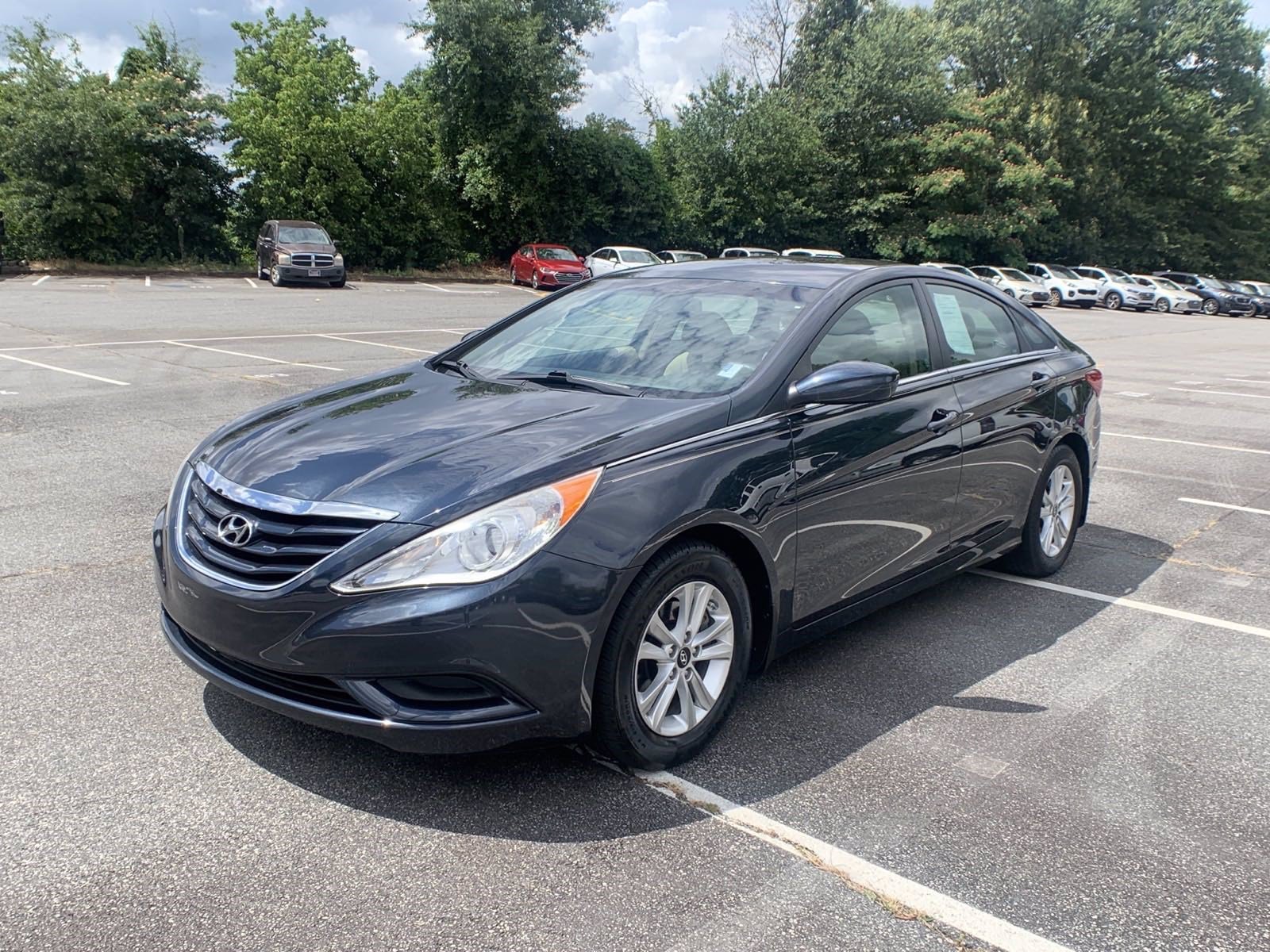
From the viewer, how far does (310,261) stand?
2934 centimetres

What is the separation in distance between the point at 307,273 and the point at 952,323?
27.2 meters

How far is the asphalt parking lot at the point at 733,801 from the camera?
260 centimetres

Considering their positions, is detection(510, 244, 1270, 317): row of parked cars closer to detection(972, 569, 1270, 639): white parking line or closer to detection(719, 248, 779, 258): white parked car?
detection(719, 248, 779, 258): white parked car

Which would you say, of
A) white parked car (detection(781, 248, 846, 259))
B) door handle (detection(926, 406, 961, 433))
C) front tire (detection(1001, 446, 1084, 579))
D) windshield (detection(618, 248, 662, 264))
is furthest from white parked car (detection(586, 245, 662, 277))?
door handle (detection(926, 406, 961, 433))

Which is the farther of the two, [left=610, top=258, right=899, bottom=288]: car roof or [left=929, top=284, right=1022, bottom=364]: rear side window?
[left=929, top=284, right=1022, bottom=364]: rear side window

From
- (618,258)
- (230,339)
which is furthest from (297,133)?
(230,339)

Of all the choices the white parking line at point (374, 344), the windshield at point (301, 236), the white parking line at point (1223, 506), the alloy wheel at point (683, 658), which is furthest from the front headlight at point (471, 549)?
the windshield at point (301, 236)

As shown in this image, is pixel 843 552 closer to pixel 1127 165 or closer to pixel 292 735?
pixel 292 735

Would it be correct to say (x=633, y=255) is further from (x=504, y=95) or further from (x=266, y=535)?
(x=266, y=535)

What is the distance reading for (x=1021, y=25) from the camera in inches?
1916

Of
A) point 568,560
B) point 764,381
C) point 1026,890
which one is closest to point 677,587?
point 568,560

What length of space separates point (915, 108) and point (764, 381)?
150 feet

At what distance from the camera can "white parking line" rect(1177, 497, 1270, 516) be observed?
7488mm

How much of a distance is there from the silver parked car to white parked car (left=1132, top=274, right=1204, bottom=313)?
12.1 inches
